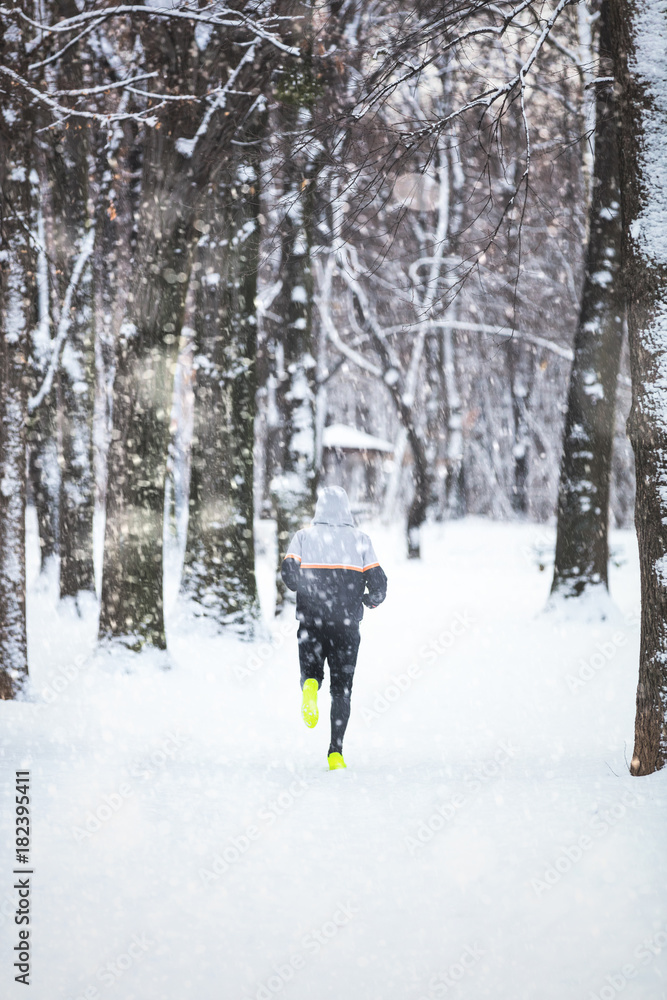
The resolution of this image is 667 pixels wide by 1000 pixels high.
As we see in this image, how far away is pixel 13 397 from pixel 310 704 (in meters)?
4.37

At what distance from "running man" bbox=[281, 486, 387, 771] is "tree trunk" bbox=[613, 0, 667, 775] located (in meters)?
1.91

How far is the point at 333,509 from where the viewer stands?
20.0 ft

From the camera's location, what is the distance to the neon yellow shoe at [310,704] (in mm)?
5887

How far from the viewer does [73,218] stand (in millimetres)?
13641

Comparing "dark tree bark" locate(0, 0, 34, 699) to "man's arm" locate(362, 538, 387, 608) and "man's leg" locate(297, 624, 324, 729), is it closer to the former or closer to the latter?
"man's leg" locate(297, 624, 324, 729)

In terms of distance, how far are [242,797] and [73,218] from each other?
37.1 ft

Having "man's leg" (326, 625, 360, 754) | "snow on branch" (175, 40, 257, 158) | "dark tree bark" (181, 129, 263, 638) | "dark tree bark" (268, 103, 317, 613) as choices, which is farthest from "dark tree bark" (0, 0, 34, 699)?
"dark tree bark" (268, 103, 317, 613)

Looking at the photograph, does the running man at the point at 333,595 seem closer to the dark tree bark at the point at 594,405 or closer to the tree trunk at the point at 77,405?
the dark tree bark at the point at 594,405

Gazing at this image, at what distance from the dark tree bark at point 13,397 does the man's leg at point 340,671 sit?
3.67 metres

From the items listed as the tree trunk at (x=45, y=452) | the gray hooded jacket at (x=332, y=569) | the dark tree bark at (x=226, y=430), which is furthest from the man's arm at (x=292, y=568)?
the tree trunk at (x=45, y=452)

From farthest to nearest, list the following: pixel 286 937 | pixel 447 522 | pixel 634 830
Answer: pixel 447 522
pixel 634 830
pixel 286 937

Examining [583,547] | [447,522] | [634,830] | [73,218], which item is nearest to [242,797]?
[634,830]

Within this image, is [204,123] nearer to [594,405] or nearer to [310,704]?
[310,704]

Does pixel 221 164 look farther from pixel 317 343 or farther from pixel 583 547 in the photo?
pixel 317 343
